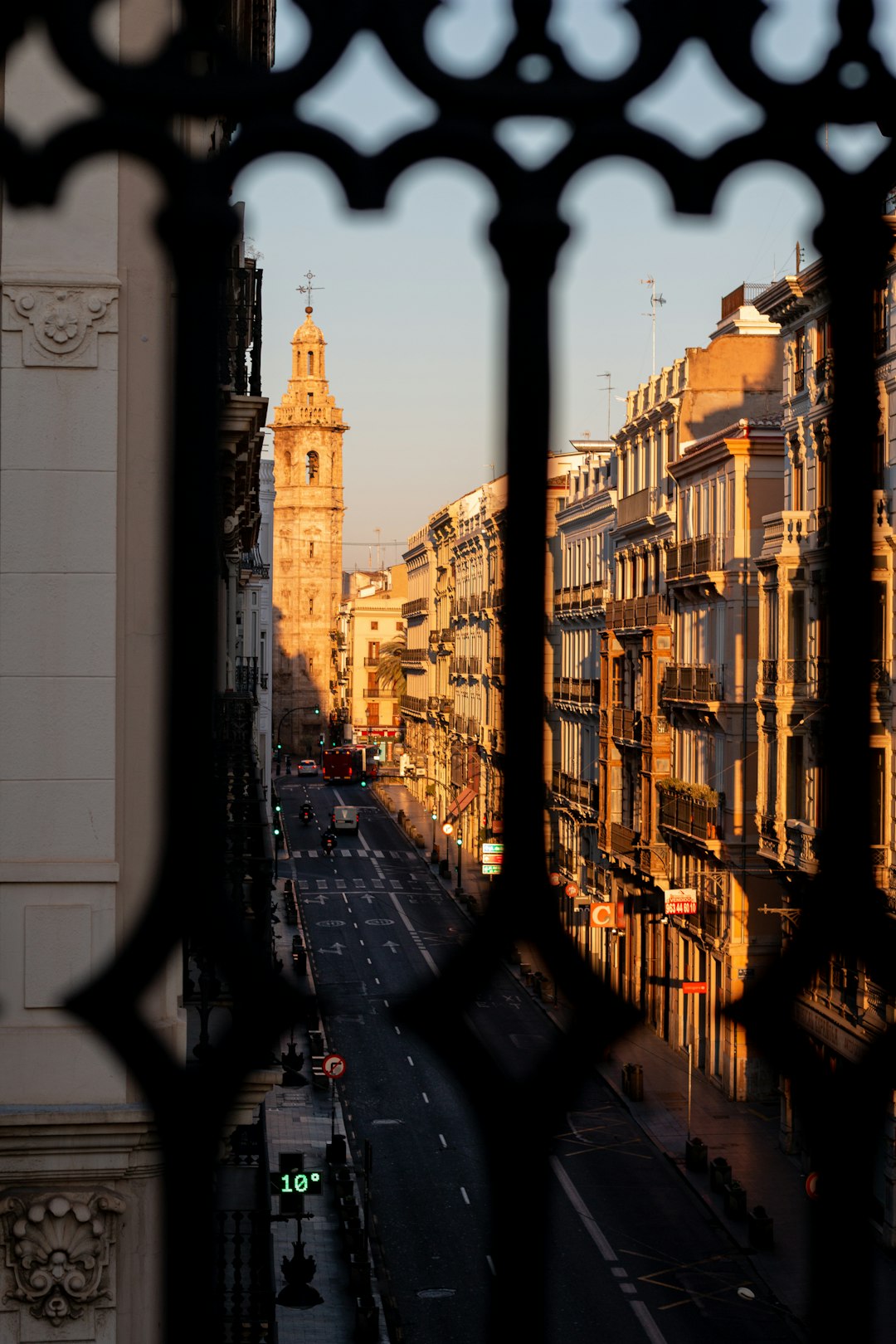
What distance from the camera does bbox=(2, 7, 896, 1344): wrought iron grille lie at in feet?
10.9

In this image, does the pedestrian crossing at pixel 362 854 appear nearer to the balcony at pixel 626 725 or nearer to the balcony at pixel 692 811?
the balcony at pixel 626 725

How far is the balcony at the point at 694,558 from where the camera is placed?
41725 millimetres

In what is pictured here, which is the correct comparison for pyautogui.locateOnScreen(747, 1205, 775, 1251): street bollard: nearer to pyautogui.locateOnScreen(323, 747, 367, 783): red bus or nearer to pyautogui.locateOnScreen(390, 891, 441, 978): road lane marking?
pyautogui.locateOnScreen(390, 891, 441, 978): road lane marking

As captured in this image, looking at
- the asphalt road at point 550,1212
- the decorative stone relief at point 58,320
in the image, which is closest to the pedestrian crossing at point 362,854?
the asphalt road at point 550,1212

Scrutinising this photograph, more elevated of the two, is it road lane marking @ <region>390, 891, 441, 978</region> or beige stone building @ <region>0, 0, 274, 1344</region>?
beige stone building @ <region>0, 0, 274, 1344</region>

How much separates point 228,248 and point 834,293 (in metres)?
1.23

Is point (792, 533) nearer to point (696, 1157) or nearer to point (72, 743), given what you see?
point (696, 1157)

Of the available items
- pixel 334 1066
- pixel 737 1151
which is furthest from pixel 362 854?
pixel 334 1066

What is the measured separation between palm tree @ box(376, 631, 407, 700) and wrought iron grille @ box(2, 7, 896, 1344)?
444 feet

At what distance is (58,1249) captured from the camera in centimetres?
1245

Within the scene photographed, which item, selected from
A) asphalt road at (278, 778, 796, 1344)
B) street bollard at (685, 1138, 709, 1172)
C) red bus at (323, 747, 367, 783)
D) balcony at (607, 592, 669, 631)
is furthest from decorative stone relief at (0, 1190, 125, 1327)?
red bus at (323, 747, 367, 783)

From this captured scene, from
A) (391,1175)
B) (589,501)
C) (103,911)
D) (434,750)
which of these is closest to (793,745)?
(391,1175)

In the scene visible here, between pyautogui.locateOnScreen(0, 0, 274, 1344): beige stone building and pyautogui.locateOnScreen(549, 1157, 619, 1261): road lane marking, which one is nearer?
pyautogui.locateOnScreen(0, 0, 274, 1344): beige stone building

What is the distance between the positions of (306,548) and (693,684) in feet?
362
